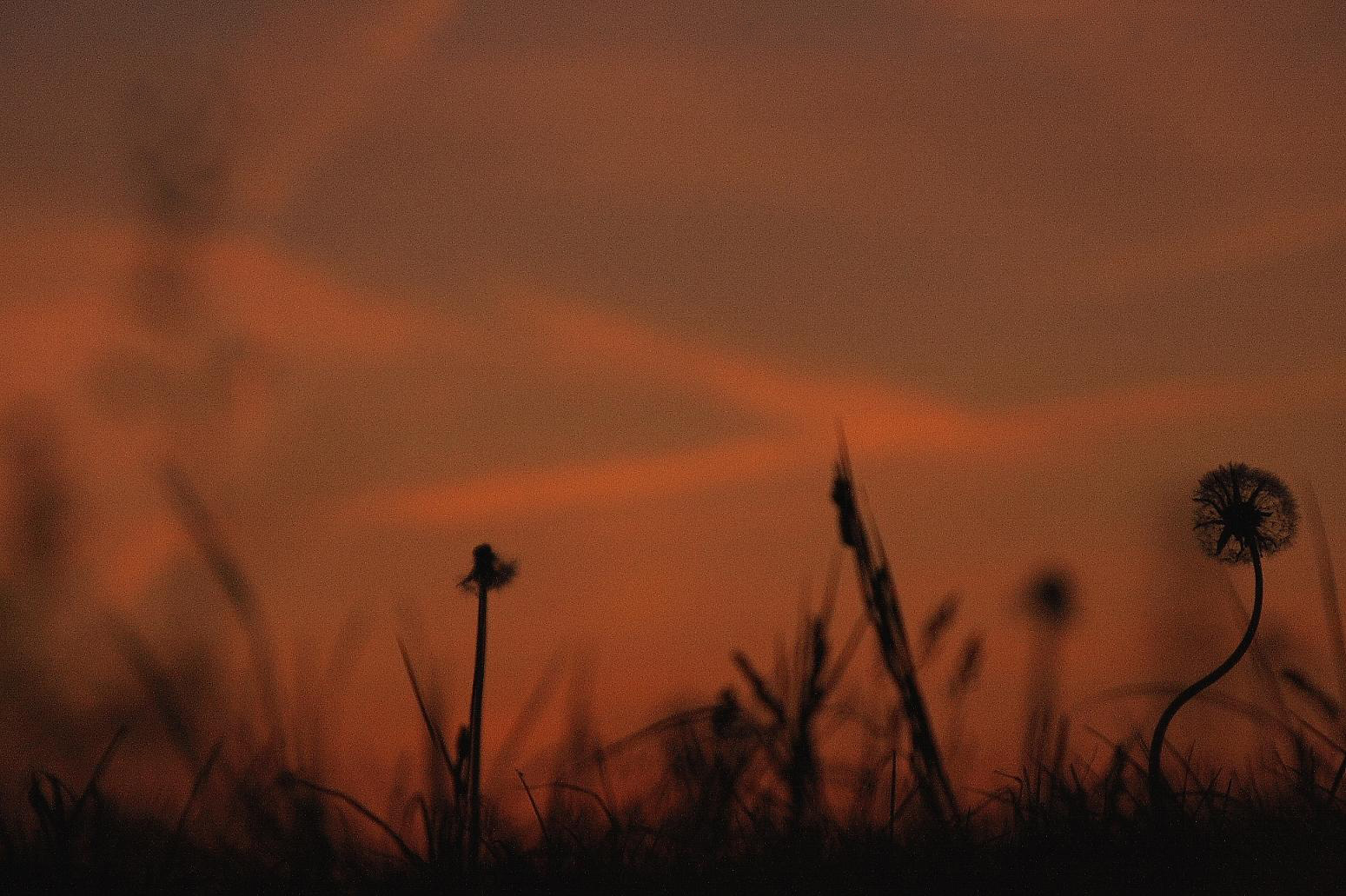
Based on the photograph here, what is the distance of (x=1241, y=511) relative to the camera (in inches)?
110

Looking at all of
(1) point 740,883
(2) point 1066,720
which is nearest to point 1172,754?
(2) point 1066,720

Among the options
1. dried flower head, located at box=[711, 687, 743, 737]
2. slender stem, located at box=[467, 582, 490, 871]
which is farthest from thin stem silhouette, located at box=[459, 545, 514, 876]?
dried flower head, located at box=[711, 687, 743, 737]

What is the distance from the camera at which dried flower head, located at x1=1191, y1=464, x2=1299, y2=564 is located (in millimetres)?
2789

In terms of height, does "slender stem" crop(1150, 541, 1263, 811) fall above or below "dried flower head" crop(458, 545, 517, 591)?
below

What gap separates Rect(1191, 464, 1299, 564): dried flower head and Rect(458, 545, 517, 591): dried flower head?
127 centimetres

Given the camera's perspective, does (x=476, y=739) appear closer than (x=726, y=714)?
Yes

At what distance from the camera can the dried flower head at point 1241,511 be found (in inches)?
110

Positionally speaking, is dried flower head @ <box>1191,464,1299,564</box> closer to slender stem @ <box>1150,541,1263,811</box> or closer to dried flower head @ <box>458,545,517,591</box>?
slender stem @ <box>1150,541,1263,811</box>

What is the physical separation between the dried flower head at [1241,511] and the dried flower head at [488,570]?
1265 mm

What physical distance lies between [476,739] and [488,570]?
0.31 metres

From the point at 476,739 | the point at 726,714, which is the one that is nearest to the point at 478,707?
the point at 476,739

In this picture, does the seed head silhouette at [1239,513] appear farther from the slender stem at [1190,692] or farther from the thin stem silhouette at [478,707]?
the thin stem silhouette at [478,707]

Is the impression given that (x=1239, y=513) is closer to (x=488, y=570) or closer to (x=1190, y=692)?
(x=1190, y=692)

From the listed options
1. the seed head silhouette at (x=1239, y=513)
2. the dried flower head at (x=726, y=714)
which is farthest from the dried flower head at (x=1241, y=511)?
the dried flower head at (x=726, y=714)
